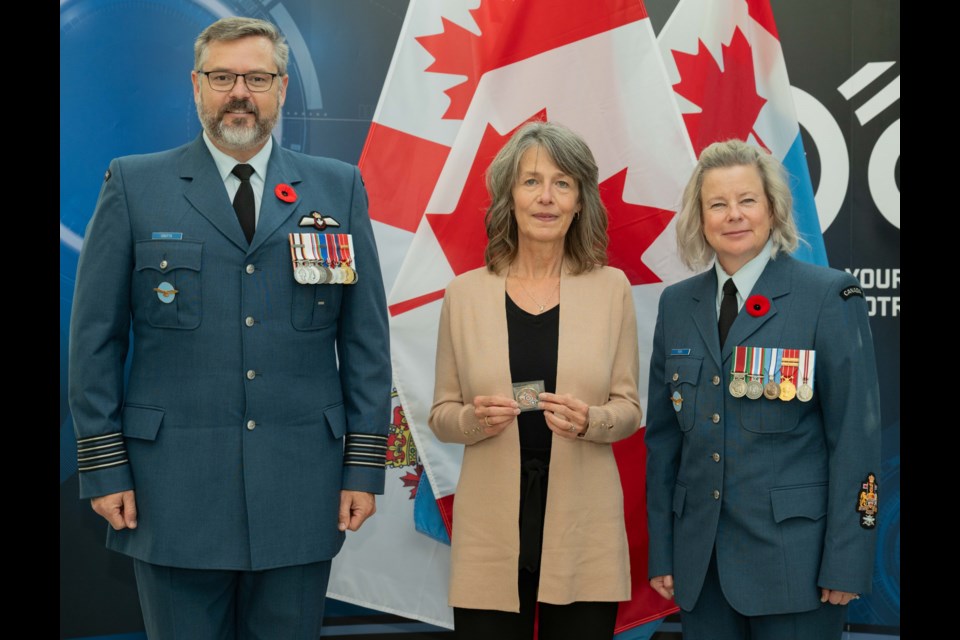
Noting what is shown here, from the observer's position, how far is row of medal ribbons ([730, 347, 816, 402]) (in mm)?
2066

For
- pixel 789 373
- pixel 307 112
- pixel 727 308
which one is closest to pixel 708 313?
pixel 727 308

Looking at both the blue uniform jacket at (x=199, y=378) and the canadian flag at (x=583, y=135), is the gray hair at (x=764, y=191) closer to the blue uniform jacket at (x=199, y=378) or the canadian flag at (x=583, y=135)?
the canadian flag at (x=583, y=135)

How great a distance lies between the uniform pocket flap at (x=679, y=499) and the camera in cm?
224

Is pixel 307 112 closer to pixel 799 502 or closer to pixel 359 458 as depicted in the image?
pixel 359 458

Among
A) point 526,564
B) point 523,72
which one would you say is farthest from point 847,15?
point 526,564

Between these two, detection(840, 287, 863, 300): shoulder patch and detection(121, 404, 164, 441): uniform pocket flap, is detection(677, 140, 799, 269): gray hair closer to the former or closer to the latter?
detection(840, 287, 863, 300): shoulder patch

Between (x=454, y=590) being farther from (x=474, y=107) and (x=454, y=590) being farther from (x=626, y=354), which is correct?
(x=474, y=107)

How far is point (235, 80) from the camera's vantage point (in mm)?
2141

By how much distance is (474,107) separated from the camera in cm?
298

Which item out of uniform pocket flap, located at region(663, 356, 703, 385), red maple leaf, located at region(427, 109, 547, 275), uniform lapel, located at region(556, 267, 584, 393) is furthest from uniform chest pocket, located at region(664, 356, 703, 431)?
red maple leaf, located at region(427, 109, 547, 275)

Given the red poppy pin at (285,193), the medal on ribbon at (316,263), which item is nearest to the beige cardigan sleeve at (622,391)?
the medal on ribbon at (316,263)

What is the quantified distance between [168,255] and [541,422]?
0.99 meters

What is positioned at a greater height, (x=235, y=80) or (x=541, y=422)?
(x=235, y=80)

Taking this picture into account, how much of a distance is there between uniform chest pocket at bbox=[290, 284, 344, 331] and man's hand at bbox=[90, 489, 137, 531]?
542mm
